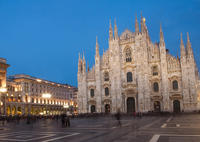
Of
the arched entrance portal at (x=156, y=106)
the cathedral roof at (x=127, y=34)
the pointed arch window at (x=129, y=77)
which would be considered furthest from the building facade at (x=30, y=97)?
the cathedral roof at (x=127, y=34)

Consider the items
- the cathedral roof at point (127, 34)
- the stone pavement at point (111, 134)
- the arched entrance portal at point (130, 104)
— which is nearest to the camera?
the stone pavement at point (111, 134)

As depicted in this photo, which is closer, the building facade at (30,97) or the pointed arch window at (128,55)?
the pointed arch window at (128,55)

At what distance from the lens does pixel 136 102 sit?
52.8 metres

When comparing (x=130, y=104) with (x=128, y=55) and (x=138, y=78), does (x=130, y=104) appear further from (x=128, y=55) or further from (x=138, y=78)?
(x=128, y=55)

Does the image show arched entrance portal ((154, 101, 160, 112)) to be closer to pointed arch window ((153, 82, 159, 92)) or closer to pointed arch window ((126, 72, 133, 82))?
pointed arch window ((153, 82, 159, 92))

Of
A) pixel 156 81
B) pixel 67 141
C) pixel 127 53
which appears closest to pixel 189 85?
pixel 156 81

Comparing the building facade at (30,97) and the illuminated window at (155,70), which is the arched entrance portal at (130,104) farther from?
the building facade at (30,97)

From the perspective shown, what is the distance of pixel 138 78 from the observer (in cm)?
5259

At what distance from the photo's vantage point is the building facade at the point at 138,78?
48.1 m

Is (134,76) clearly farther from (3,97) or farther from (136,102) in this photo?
(3,97)

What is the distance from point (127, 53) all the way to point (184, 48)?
44.1ft

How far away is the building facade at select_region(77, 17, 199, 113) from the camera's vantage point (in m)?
48.1

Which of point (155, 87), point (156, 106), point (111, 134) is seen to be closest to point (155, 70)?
point (155, 87)

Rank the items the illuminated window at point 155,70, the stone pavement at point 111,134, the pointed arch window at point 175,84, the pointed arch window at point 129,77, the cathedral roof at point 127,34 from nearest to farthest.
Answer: the stone pavement at point 111,134 → the pointed arch window at point 175,84 → the illuminated window at point 155,70 → the pointed arch window at point 129,77 → the cathedral roof at point 127,34
